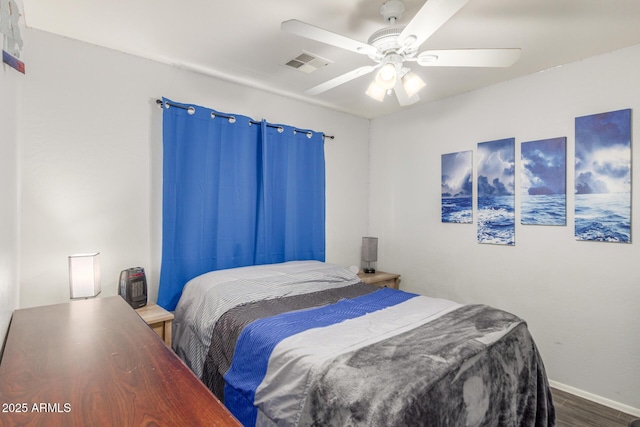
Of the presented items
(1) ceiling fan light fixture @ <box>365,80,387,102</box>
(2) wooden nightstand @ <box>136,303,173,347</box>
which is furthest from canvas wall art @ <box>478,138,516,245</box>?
(2) wooden nightstand @ <box>136,303,173,347</box>

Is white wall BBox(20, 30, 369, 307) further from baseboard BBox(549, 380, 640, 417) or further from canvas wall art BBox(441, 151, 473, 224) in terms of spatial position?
baseboard BBox(549, 380, 640, 417)

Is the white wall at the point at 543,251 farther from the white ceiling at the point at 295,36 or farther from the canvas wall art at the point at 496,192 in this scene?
the white ceiling at the point at 295,36

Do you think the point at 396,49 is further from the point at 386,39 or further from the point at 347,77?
the point at 347,77

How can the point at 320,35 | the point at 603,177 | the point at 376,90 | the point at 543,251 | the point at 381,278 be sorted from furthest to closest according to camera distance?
the point at 381,278 < the point at 543,251 < the point at 603,177 < the point at 376,90 < the point at 320,35

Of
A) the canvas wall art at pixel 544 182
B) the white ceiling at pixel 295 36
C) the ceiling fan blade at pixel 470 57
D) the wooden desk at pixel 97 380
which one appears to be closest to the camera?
the wooden desk at pixel 97 380

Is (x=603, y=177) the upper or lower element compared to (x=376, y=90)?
lower

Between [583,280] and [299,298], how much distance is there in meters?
2.14

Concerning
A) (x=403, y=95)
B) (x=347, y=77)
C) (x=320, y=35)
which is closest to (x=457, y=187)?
(x=403, y=95)

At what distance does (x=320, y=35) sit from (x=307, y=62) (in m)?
1.00

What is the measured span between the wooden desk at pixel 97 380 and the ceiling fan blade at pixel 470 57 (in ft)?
5.93

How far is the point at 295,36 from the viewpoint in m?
2.13

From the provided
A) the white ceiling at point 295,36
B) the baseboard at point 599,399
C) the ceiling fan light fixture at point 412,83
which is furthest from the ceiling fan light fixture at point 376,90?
the baseboard at point 599,399

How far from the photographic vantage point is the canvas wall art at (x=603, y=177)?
2271mm

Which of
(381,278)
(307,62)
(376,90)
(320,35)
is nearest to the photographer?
(320,35)
